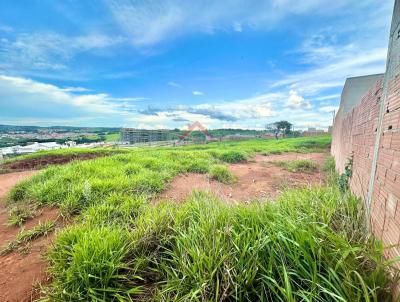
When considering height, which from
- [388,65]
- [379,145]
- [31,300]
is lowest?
[31,300]

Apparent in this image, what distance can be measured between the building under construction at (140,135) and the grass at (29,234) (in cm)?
1746

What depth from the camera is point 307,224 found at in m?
1.54

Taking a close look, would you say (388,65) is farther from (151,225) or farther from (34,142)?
(34,142)

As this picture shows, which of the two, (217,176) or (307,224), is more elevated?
(307,224)

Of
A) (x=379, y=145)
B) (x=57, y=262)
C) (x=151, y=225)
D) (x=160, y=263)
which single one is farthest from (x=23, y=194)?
(x=379, y=145)

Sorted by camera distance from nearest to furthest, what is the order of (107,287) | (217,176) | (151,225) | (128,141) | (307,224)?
(107,287) → (307,224) → (151,225) → (217,176) → (128,141)

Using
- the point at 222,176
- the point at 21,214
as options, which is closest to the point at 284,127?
the point at 222,176

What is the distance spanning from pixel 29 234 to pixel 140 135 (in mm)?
19450

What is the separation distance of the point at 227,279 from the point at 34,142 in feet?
44.4

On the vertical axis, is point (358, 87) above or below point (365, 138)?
above

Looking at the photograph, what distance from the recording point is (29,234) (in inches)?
87.7

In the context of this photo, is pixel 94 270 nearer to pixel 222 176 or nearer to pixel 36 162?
pixel 222 176

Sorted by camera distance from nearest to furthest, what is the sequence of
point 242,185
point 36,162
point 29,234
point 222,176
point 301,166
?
point 29,234, point 242,185, point 222,176, point 301,166, point 36,162

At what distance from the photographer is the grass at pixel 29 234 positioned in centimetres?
205
